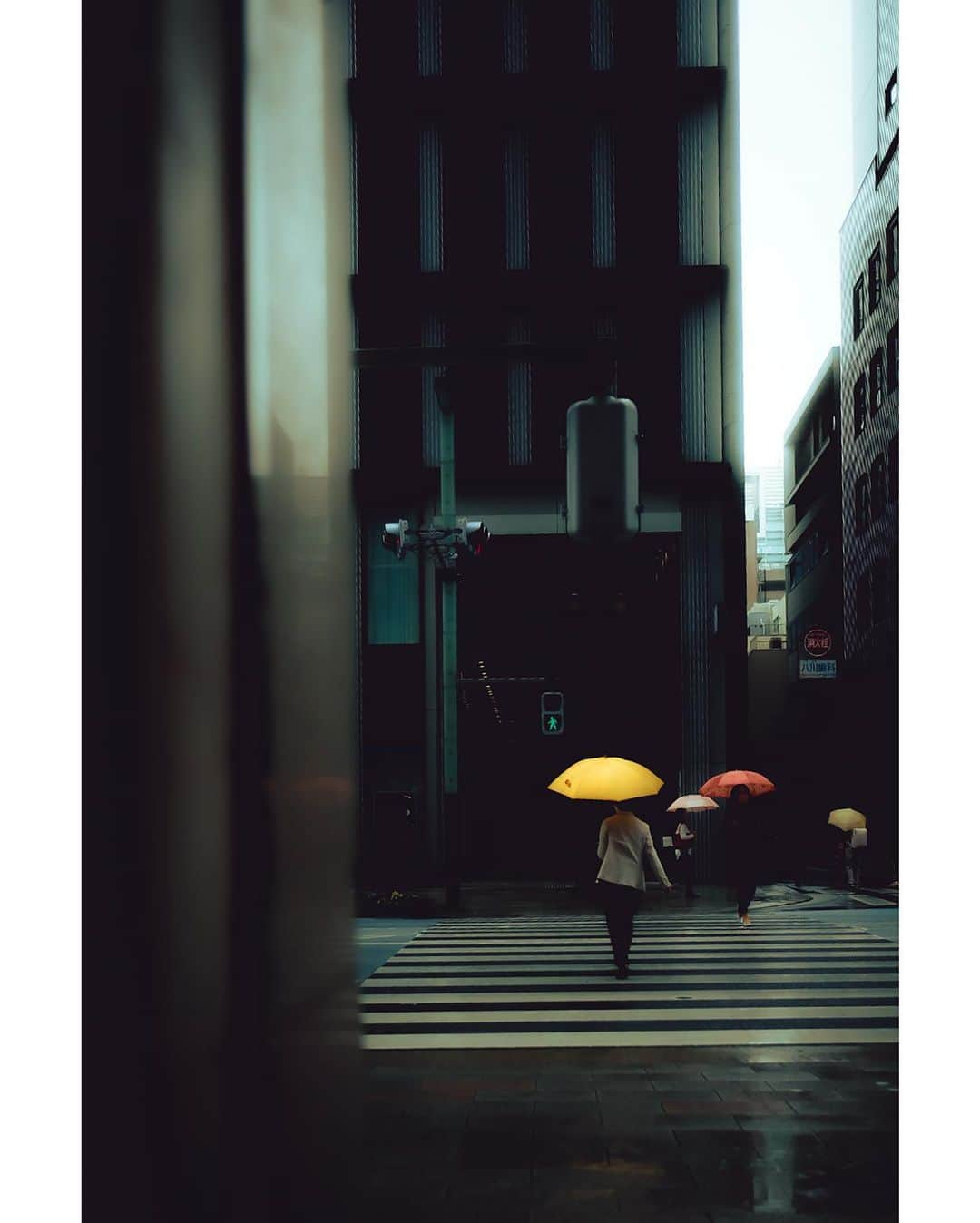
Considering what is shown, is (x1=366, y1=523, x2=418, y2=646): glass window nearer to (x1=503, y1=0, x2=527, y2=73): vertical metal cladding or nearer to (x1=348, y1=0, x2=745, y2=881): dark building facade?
(x1=348, y1=0, x2=745, y2=881): dark building facade

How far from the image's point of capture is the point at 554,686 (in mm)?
27750

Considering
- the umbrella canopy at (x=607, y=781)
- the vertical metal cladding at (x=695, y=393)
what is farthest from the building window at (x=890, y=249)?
the umbrella canopy at (x=607, y=781)

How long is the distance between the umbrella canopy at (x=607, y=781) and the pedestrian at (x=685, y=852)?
909cm

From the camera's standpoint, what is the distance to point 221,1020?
281 centimetres

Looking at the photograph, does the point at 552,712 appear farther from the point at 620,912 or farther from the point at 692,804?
the point at 620,912

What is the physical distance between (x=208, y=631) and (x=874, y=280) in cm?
4002

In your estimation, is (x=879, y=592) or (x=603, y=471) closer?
(x=603, y=471)

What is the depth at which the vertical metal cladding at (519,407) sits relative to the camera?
27688 millimetres

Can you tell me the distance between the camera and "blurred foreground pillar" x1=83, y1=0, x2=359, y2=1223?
247cm

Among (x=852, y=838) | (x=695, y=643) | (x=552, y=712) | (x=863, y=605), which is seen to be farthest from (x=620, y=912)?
(x=863, y=605)

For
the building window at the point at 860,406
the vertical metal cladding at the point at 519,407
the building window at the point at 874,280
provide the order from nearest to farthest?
the vertical metal cladding at the point at 519,407 → the building window at the point at 874,280 → the building window at the point at 860,406

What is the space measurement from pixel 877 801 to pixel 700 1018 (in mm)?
32082

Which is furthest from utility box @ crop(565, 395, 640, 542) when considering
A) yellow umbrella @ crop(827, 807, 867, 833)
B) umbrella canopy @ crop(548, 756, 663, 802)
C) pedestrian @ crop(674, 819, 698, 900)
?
yellow umbrella @ crop(827, 807, 867, 833)

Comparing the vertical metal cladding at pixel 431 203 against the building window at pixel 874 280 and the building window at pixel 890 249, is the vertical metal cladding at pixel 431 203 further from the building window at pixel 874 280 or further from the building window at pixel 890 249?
the building window at pixel 874 280
